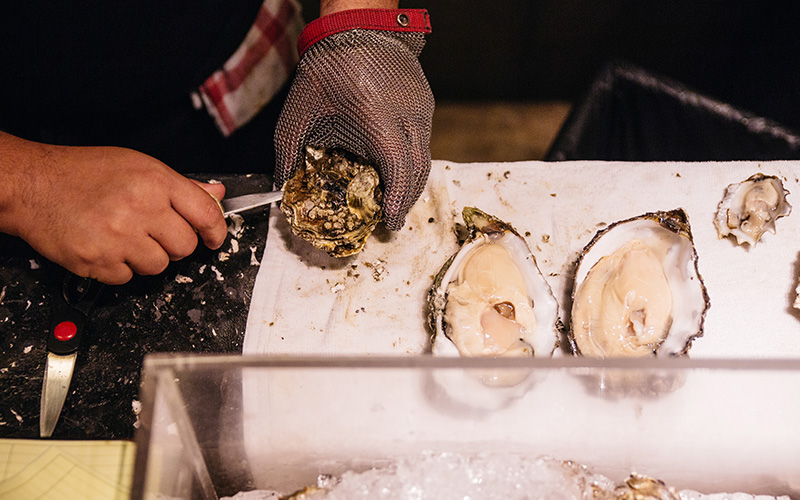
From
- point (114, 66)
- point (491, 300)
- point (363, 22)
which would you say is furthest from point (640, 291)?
point (114, 66)

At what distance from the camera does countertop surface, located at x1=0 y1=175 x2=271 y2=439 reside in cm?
107

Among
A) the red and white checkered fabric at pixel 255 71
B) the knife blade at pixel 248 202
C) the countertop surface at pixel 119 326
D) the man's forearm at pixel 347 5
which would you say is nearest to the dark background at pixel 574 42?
the red and white checkered fabric at pixel 255 71

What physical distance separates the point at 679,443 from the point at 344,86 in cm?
90

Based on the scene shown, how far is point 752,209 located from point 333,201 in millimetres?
938

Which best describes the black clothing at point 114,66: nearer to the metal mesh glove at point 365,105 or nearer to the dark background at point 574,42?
the metal mesh glove at point 365,105

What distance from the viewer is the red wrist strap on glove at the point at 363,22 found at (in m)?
1.15

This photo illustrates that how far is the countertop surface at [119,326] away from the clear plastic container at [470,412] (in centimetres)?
35

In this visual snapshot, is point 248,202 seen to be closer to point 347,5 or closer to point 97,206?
point 97,206

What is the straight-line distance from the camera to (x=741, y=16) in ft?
6.87

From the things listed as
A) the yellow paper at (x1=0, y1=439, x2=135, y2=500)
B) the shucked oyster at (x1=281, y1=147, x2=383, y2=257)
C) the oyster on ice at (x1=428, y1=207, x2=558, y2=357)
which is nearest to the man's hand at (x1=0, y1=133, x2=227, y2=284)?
the shucked oyster at (x1=281, y1=147, x2=383, y2=257)

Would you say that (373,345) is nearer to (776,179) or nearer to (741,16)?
(776,179)

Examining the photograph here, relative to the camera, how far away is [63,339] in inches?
42.6

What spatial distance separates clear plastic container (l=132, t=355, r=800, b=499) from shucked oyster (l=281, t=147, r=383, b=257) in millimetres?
386

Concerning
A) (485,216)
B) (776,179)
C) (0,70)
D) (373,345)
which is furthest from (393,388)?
(0,70)
